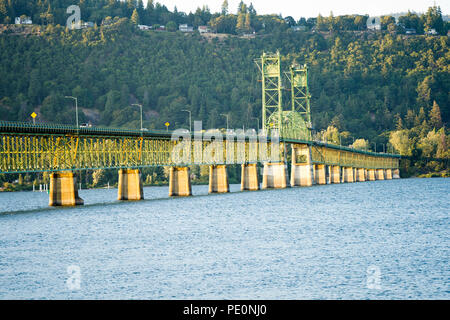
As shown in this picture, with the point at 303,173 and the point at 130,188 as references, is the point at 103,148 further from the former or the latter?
the point at 303,173

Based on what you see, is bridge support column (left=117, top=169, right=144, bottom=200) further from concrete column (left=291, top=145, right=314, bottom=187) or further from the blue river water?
concrete column (left=291, top=145, right=314, bottom=187)

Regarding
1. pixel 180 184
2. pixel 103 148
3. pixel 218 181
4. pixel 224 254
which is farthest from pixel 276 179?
pixel 224 254

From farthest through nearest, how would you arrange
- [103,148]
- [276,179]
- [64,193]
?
[276,179] → [103,148] → [64,193]

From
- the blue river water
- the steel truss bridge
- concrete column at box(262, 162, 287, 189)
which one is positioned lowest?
the blue river water

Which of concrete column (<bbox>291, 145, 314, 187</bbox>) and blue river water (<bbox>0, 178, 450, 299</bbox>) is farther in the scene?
concrete column (<bbox>291, 145, 314, 187</bbox>)

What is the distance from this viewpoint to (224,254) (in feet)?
197

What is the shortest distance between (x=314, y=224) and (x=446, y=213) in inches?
941

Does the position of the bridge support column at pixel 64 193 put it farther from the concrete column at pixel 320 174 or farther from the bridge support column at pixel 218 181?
the concrete column at pixel 320 174

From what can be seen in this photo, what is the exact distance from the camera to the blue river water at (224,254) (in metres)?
45.9

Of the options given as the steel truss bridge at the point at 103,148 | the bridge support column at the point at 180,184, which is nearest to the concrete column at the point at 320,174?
the steel truss bridge at the point at 103,148

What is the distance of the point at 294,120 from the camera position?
19025cm

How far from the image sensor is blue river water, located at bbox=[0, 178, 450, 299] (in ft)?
151

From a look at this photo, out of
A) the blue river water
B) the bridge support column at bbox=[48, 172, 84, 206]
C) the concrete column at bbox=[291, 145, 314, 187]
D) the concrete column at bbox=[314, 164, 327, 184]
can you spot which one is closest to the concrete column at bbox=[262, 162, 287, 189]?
the concrete column at bbox=[291, 145, 314, 187]
